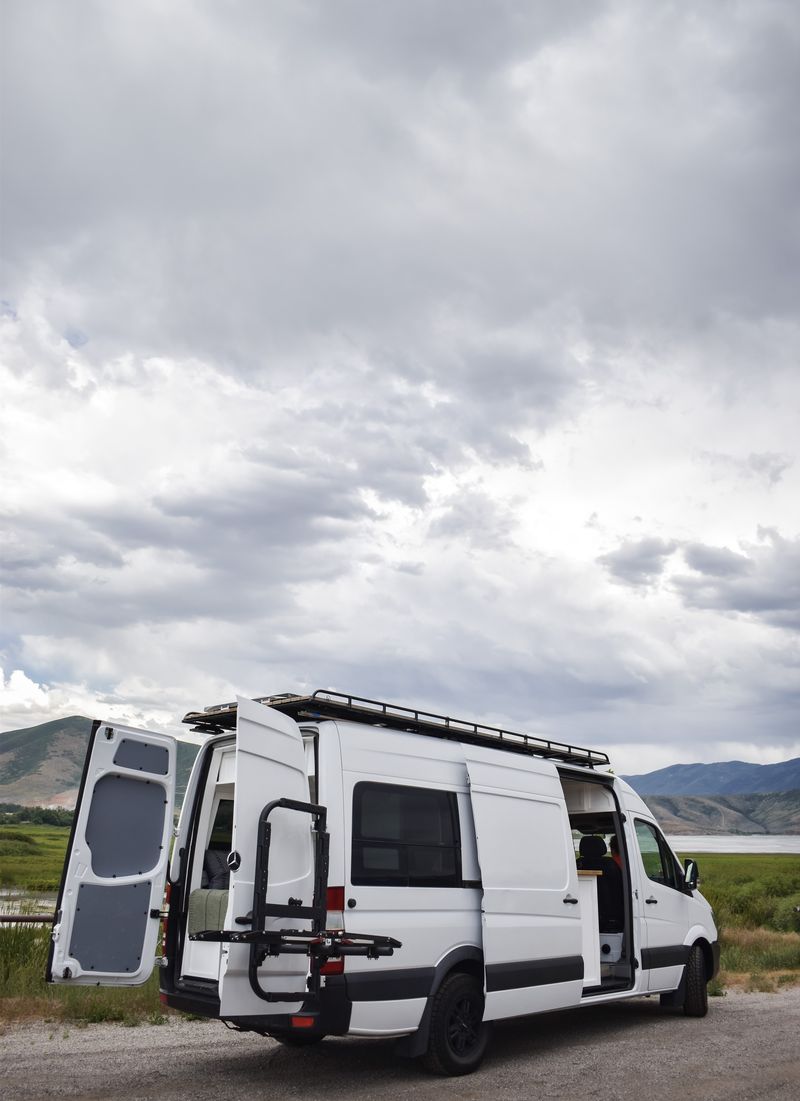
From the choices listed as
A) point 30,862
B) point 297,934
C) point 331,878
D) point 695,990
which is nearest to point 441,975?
point 331,878

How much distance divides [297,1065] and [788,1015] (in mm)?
6334

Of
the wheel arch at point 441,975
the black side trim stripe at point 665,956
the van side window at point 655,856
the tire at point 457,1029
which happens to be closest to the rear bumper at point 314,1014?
the wheel arch at point 441,975

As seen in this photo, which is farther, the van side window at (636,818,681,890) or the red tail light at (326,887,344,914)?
the van side window at (636,818,681,890)

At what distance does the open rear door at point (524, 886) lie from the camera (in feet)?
25.7

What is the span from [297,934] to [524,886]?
266 cm

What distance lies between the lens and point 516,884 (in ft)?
26.8

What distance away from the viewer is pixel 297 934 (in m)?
6.29

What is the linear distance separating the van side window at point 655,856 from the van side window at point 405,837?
11.7 feet

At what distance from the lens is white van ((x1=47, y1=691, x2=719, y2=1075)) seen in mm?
6348

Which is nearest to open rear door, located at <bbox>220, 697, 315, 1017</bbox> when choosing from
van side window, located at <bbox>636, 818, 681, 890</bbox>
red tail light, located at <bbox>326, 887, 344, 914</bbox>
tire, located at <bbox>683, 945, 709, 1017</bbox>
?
red tail light, located at <bbox>326, 887, 344, 914</bbox>

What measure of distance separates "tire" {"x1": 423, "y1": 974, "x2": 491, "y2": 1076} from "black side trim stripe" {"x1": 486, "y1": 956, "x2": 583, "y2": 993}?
17 centimetres

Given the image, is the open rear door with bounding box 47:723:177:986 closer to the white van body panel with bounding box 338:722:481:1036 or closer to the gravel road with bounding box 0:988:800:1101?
the gravel road with bounding box 0:988:800:1101

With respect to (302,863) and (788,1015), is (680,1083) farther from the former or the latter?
(788,1015)

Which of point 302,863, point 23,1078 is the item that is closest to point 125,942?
point 23,1078
